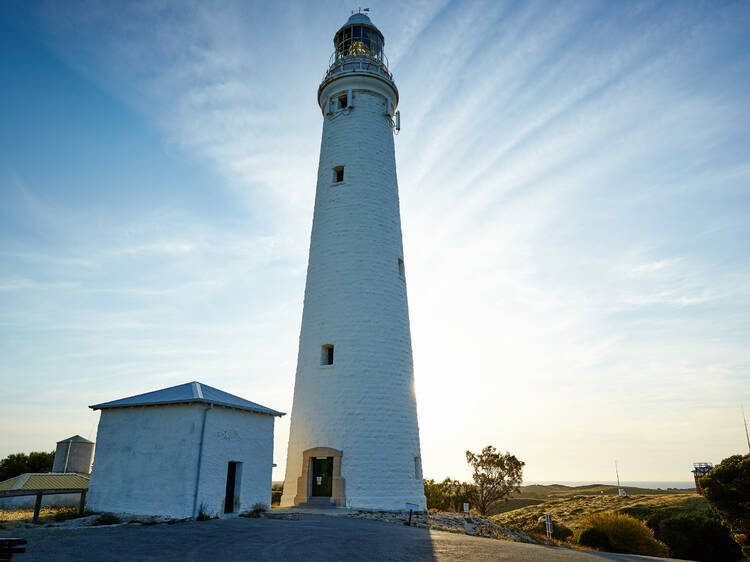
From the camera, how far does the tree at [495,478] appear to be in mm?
32250

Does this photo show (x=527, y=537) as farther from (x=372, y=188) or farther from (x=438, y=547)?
(x=372, y=188)

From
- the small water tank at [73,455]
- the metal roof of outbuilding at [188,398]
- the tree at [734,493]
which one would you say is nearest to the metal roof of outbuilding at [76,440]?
the small water tank at [73,455]

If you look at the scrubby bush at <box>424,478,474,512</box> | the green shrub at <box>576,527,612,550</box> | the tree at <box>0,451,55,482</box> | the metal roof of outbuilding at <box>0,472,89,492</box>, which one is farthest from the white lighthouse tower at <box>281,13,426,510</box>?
the tree at <box>0,451,55,482</box>

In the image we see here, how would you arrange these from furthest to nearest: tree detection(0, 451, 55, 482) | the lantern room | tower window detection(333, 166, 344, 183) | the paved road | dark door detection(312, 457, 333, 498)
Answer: tree detection(0, 451, 55, 482), the lantern room, tower window detection(333, 166, 344, 183), dark door detection(312, 457, 333, 498), the paved road

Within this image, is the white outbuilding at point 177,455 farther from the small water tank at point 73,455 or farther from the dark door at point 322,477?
the small water tank at point 73,455

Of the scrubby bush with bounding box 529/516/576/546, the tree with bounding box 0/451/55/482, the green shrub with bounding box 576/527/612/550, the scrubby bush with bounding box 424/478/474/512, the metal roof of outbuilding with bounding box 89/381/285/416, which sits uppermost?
the metal roof of outbuilding with bounding box 89/381/285/416

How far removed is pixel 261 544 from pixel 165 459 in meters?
5.55

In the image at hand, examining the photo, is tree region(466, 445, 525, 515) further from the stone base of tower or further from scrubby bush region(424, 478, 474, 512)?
the stone base of tower

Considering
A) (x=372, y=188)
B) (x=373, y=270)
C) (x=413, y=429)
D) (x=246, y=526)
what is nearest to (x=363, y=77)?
(x=372, y=188)

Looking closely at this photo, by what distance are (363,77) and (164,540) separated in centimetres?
2039

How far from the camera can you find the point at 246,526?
42.7 ft

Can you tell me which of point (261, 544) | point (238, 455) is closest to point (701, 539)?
→ point (238, 455)

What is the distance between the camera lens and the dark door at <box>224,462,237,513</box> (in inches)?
615

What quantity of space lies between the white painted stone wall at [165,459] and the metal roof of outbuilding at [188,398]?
221mm
